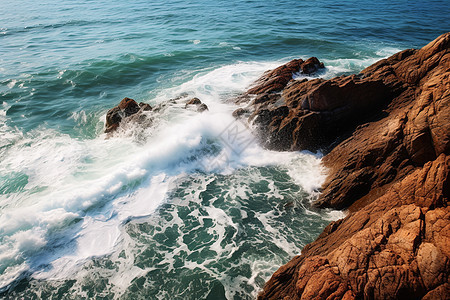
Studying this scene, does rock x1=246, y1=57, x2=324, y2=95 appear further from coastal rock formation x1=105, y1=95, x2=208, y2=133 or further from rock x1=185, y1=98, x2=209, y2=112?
coastal rock formation x1=105, y1=95, x2=208, y2=133

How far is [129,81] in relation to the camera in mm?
22203

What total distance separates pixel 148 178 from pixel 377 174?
30.9 feet

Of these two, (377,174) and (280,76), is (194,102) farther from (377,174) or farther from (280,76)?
(377,174)

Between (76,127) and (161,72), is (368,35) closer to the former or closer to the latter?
Answer: (161,72)

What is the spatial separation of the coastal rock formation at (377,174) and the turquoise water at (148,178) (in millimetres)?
1256

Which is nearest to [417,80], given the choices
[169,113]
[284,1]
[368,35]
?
[169,113]

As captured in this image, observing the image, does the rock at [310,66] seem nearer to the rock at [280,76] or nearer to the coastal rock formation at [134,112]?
the rock at [280,76]

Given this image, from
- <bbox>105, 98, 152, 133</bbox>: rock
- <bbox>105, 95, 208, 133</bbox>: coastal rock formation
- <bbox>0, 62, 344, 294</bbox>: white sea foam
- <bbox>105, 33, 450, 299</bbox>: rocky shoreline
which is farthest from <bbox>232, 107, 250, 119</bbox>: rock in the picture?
<bbox>105, 98, 152, 133</bbox>: rock

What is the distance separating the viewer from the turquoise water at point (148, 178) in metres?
8.28

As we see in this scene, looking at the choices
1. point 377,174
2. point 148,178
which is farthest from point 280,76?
point 148,178

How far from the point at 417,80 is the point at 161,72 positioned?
18.9 meters

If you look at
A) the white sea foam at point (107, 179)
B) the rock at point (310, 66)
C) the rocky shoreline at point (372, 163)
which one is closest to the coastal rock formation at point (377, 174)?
the rocky shoreline at point (372, 163)

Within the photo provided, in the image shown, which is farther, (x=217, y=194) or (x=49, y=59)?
(x=49, y=59)

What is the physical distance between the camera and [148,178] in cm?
1212
